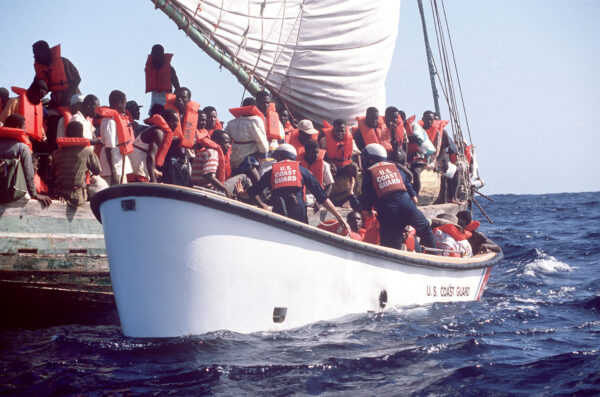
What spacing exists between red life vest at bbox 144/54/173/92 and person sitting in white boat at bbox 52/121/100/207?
2336mm

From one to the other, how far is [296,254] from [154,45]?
5660 mm

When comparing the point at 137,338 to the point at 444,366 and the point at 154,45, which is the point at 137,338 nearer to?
the point at 444,366

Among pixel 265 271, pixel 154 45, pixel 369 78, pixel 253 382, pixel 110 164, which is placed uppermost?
pixel 369 78

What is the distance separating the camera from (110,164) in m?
7.94

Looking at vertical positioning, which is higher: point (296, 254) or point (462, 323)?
point (296, 254)

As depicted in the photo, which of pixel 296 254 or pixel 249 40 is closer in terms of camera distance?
pixel 296 254

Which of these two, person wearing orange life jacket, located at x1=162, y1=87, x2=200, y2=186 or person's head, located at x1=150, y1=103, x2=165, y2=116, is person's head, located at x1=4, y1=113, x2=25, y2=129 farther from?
person's head, located at x1=150, y1=103, x2=165, y2=116

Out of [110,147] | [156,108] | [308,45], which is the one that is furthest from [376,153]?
[308,45]

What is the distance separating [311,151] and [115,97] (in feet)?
9.31

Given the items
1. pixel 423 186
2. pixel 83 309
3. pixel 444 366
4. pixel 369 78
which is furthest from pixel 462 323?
pixel 369 78

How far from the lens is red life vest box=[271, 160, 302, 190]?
6848 mm

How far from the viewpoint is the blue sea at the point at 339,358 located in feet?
14.5

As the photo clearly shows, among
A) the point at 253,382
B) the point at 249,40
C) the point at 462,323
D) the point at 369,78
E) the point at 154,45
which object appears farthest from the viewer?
the point at 369,78

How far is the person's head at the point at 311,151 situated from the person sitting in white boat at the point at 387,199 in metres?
1.41
